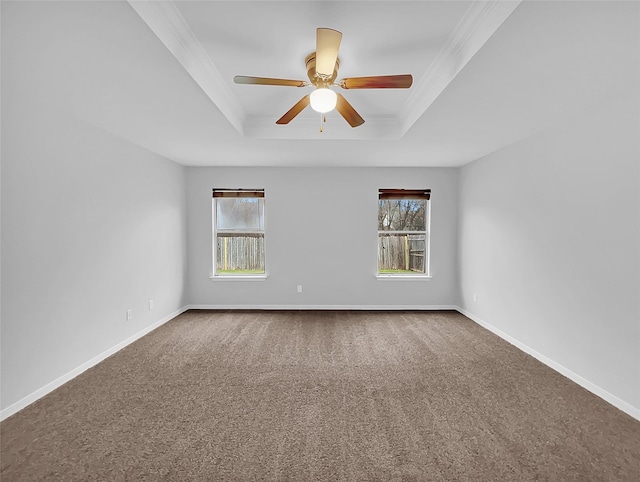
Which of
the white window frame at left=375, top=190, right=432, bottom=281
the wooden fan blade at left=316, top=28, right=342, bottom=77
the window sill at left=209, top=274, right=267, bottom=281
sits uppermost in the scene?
the wooden fan blade at left=316, top=28, right=342, bottom=77

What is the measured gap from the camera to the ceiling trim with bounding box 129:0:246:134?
1578 mm

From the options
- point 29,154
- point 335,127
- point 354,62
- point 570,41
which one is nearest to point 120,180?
point 29,154

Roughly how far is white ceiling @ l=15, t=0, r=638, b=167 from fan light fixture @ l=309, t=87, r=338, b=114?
0.36 m

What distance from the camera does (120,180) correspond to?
3.36 m

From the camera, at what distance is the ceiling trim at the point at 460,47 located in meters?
1.55

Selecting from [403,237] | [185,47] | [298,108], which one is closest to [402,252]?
[403,237]

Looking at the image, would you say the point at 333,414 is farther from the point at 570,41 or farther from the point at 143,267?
the point at 143,267

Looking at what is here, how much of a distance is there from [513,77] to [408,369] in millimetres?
2509

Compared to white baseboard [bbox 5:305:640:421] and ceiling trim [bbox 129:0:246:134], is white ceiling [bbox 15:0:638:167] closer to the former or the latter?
ceiling trim [bbox 129:0:246:134]

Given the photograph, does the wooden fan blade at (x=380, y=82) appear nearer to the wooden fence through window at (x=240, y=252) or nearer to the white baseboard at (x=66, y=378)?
the white baseboard at (x=66, y=378)

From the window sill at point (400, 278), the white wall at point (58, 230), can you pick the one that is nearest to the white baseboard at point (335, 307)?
the window sill at point (400, 278)

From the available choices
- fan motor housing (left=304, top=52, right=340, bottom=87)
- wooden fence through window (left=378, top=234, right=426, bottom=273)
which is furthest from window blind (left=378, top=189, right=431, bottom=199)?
fan motor housing (left=304, top=52, right=340, bottom=87)

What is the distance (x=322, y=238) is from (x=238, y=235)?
1.41 metres

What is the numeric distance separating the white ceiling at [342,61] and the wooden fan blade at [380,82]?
27 cm
